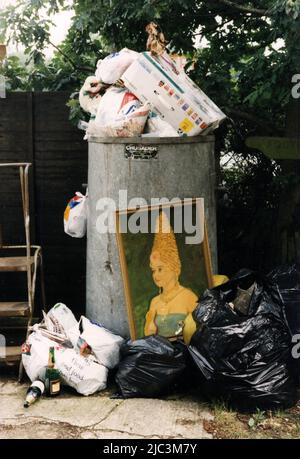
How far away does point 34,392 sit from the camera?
3.73 meters

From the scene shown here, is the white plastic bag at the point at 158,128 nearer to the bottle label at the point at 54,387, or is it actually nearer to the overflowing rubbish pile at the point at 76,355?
the overflowing rubbish pile at the point at 76,355

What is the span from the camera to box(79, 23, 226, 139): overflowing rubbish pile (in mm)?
3947

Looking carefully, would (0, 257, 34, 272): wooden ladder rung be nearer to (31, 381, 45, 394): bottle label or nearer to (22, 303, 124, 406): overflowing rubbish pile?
(22, 303, 124, 406): overflowing rubbish pile

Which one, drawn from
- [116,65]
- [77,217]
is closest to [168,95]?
[116,65]

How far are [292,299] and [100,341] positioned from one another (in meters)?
1.26

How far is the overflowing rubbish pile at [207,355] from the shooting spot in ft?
11.5

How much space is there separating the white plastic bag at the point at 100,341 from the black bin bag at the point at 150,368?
17 cm

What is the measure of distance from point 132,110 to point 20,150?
1.35 meters

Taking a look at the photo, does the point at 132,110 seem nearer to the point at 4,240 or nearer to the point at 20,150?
the point at 20,150

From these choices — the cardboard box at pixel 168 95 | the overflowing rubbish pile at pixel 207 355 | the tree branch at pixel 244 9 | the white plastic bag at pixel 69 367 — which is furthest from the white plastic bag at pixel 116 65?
the white plastic bag at pixel 69 367

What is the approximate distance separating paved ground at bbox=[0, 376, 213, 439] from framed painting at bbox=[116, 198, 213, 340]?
0.52m

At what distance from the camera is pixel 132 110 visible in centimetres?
395

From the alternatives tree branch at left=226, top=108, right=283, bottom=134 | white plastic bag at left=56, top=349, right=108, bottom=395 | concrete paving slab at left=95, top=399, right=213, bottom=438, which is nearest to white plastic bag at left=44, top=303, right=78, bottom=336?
white plastic bag at left=56, top=349, right=108, bottom=395

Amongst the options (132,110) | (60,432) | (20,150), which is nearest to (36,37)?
(20,150)
